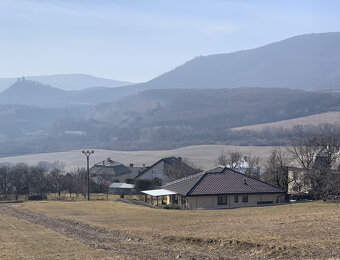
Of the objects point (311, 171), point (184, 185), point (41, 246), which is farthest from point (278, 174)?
point (41, 246)

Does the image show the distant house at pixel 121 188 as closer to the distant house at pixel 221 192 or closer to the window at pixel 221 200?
the distant house at pixel 221 192

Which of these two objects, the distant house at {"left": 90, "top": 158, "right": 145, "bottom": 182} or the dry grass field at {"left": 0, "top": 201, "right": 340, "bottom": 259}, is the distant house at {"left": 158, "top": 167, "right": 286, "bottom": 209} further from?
the distant house at {"left": 90, "top": 158, "right": 145, "bottom": 182}

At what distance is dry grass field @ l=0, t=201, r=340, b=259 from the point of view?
22.0 m

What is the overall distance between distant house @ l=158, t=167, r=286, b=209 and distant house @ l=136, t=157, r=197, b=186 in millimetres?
24280

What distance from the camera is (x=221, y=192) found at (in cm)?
5434

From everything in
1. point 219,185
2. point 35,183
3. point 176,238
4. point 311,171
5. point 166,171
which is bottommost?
point 176,238

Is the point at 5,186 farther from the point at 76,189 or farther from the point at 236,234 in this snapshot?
the point at 236,234

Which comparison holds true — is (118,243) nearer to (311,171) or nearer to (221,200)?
(221,200)

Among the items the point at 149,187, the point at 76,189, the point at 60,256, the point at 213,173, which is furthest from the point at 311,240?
the point at 76,189

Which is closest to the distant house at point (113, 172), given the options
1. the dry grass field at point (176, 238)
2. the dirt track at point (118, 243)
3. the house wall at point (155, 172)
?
the house wall at point (155, 172)

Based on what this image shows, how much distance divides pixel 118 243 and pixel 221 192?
28328 mm

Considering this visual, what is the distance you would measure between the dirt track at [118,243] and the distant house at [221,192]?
17.0 meters

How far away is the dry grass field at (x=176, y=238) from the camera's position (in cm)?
2203

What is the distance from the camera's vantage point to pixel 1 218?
44.8 m
